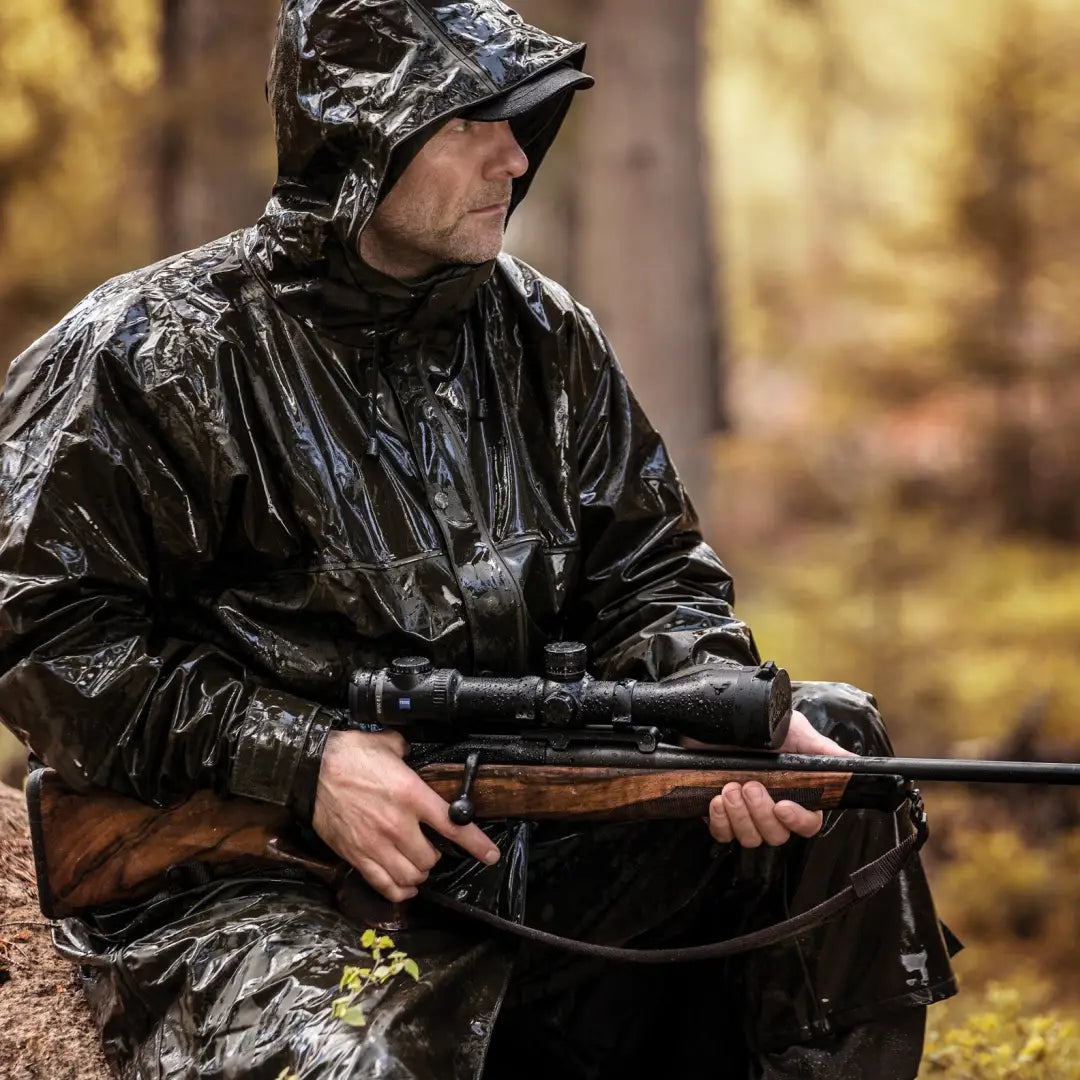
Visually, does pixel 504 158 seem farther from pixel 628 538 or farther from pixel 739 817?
pixel 739 817

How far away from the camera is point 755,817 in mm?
3000

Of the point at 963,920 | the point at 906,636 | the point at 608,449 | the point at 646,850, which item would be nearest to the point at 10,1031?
the point at 646,850

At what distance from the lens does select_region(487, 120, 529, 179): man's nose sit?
3.38 metres

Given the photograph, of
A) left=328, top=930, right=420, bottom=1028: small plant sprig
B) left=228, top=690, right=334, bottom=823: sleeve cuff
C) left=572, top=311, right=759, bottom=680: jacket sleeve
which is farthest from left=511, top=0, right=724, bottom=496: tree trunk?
left=328, top=930, right=420, bottom=1028: small plant sprig

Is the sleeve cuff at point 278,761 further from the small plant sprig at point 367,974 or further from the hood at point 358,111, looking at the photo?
the hood at point 358,111

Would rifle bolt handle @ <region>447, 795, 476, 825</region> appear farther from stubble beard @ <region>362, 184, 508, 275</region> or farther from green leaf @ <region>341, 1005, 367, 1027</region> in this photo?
stubble beard @ <region>362, 184, 508, 275</region>

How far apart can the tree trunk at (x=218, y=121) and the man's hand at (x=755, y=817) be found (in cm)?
576

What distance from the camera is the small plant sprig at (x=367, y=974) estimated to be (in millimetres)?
2666

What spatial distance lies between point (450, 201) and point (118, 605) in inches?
47.2

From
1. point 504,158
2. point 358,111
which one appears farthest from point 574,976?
point 358,111

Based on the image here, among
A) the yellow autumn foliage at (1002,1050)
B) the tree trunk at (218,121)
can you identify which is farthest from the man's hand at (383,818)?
the tree trunk at (218,121)

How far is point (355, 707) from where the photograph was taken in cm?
301

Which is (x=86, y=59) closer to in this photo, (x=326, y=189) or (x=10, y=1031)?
(x=326, y=189)

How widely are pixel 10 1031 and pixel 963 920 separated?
5516 mm
